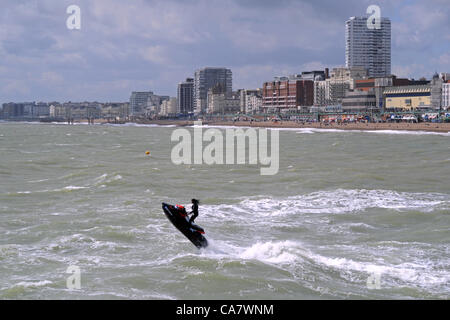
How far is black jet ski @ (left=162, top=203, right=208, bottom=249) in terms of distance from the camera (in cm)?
1944

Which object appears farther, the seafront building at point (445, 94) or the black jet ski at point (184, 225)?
the seafront building at point (445, 94)

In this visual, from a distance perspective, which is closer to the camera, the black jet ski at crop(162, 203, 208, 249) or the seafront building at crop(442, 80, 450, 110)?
the black jet ski at crop(162, 203, 208, 249)

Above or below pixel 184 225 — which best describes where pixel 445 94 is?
above

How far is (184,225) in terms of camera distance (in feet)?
64.0

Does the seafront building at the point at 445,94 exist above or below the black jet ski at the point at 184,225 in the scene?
above

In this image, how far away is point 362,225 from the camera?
23969 millimetres

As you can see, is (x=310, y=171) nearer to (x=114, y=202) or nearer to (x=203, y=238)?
(x=114, y=202)

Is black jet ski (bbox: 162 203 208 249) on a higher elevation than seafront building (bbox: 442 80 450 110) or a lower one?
lower

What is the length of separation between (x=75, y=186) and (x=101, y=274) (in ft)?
61.8

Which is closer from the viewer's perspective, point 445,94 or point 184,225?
point 184,225

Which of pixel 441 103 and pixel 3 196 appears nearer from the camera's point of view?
pixel 3 196

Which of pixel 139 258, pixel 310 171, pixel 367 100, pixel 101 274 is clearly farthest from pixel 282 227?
pixel 367 100

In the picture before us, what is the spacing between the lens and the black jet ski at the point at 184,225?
1944cm
